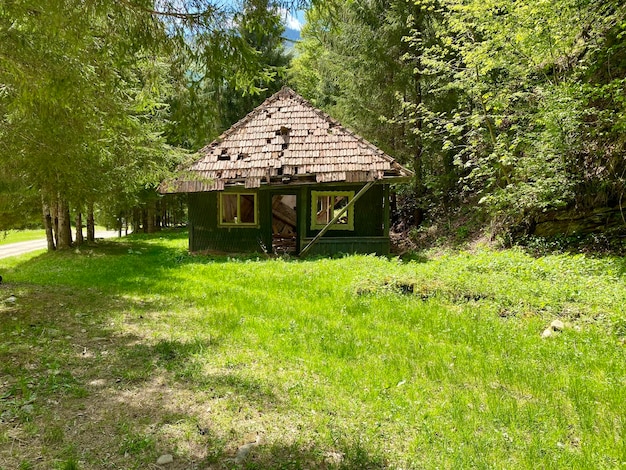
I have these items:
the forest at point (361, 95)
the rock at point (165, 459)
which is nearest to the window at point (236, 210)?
the forest at point (361, 95)

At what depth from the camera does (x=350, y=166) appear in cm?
1208

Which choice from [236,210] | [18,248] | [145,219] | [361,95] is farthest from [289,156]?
[18,248]

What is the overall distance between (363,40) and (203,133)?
12.7 metres

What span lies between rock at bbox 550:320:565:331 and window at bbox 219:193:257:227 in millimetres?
9994

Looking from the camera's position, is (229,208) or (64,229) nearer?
(229,208)

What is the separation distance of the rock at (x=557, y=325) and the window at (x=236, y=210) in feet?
32.8

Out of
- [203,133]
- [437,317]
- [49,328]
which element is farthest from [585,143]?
[49,328]

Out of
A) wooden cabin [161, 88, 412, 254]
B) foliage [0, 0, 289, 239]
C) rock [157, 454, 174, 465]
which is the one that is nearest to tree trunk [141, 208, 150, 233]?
wooden cabin [161, 88, 412, 254]

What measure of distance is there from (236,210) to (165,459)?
12.0 metres

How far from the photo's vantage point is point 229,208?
14477mm

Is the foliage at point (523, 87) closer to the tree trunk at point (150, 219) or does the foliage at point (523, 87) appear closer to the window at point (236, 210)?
the window at point (236, 210)

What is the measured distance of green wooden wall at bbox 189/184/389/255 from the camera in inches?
502

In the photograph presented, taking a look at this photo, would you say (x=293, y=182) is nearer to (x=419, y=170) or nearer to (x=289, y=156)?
(x=289, y=156)

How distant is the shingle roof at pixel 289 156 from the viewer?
473 inches
